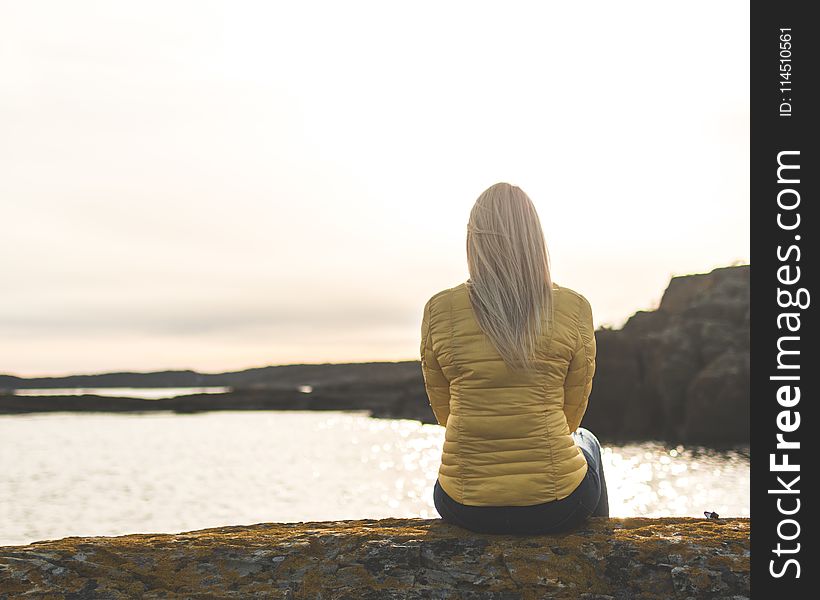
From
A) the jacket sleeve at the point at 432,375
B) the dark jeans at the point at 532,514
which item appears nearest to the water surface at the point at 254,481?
the jacket sleeve at the point at 432,375

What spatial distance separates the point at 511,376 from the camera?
4.55m

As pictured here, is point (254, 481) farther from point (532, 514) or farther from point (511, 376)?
point (511, 376)

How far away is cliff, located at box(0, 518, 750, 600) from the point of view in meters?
3.89

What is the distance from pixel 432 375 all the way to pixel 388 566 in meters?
1.28

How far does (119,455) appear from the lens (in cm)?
5691

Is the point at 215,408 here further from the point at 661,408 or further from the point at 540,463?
the point at 540,463

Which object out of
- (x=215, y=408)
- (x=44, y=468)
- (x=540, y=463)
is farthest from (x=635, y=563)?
(x=215, y=408)

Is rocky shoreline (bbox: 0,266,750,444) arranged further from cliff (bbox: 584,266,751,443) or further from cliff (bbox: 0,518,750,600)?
cliff (bbox: 0,518,750,600)

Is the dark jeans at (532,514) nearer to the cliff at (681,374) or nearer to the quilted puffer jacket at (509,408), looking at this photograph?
the quilted puffer jacket at (509,408)

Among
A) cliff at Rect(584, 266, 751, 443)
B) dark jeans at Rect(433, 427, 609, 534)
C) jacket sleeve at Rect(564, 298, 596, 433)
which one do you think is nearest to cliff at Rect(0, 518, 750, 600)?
dark jeans at Rect(433, 427, 609, 534)

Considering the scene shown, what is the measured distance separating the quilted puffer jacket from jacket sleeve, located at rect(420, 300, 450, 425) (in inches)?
3.3

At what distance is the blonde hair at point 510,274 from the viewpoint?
4.50 m

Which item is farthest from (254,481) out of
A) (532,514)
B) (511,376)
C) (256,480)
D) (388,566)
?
(388,566)

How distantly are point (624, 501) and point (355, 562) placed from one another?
3016cm
